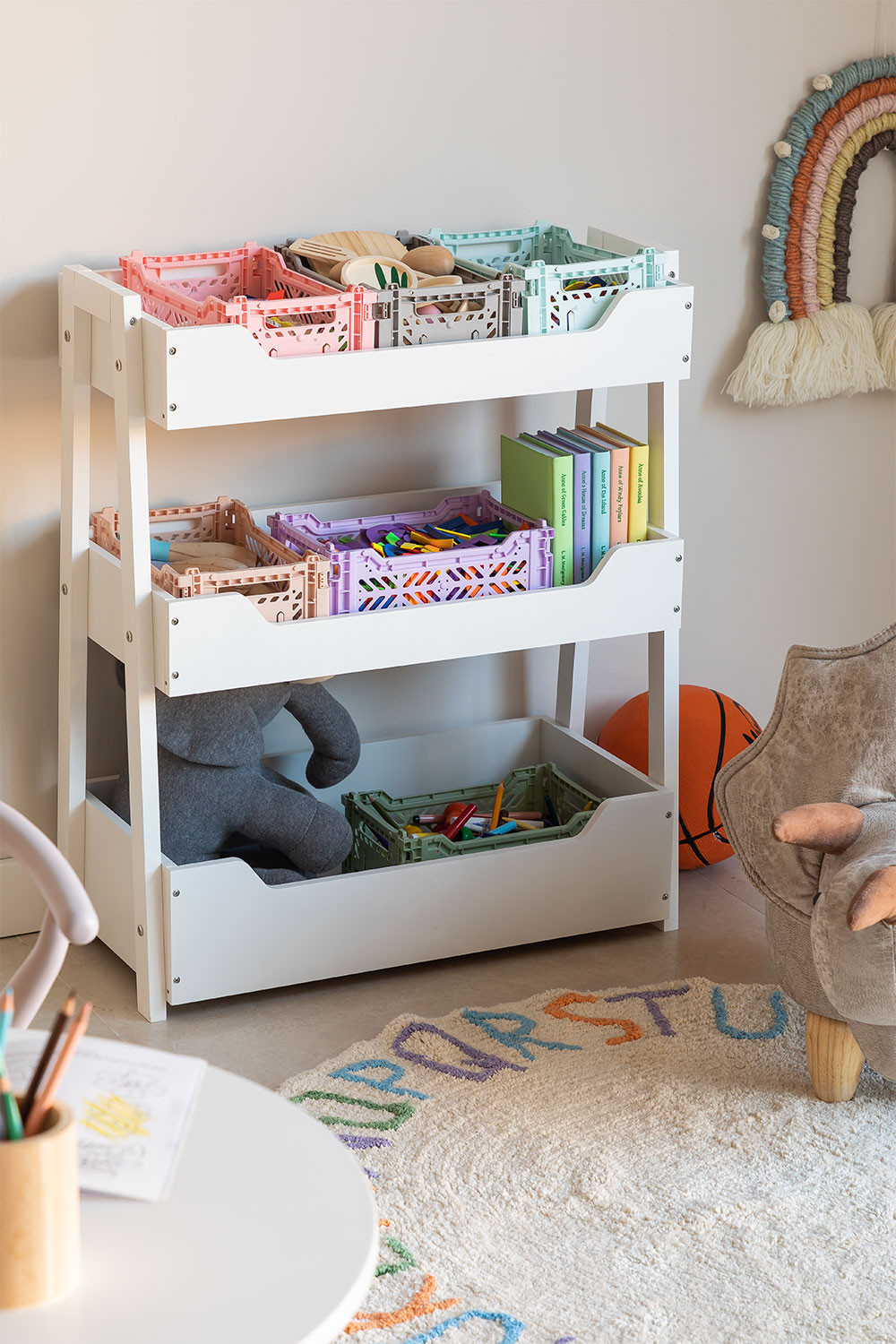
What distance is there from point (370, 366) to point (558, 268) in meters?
0.32

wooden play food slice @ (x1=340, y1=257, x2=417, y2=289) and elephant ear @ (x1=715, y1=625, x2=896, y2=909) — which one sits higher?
wooden play food slice @ (x1=340, y1=257, x2=417, y2=289)

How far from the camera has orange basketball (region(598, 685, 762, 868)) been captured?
2623 mm

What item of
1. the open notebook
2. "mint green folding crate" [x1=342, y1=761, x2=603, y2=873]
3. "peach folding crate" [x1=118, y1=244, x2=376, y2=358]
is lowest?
"mint green folding crate" [x1=342, y1=761, x2=603, y2=873]

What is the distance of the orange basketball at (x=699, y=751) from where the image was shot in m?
2.62

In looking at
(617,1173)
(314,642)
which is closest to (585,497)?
(314,642)

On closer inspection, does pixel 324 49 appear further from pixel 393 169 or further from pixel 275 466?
pixel 275 466

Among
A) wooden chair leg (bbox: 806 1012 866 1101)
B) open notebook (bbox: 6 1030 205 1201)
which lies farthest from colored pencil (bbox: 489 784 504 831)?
open notebook (bbox: 6 1030 205 1201)

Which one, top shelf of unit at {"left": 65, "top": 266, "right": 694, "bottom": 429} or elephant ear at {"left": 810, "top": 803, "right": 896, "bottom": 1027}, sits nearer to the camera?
elephant ear at {"left": 810, "top": 803, "right": 896, "bottom": 1027}

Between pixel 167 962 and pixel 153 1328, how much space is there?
126 cm

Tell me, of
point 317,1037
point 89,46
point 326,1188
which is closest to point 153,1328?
point 326,1188

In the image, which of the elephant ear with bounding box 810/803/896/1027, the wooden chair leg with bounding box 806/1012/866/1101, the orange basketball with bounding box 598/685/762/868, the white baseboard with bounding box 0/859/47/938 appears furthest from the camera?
the orange basketball with bounding box 598/685/762/868

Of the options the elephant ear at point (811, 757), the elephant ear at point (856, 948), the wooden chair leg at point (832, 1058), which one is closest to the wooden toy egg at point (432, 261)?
the elephant ear at point (811, 757)

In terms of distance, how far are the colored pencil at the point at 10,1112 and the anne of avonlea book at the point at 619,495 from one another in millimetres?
1568

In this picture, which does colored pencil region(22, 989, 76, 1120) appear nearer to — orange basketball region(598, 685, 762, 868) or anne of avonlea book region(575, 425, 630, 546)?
anne of avonlea book region(575, 425, 630, 546)
